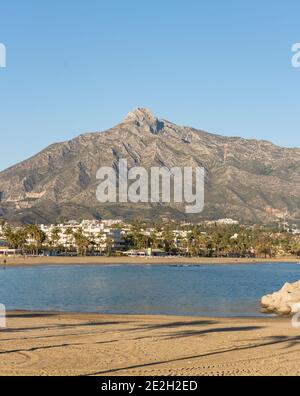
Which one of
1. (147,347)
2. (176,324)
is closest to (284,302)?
(176,324)

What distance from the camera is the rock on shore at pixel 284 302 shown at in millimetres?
43194

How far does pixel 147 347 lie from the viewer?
23812 mm

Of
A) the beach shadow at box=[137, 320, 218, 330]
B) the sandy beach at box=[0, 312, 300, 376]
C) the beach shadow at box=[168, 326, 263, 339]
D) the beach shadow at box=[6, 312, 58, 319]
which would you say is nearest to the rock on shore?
the sandy beach at box=[0, 312, 300, 376]

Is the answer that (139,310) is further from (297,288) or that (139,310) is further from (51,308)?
(297,288)

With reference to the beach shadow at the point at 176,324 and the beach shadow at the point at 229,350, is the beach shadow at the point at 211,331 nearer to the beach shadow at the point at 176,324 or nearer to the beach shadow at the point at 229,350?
the beach shadow at the point at 229,350

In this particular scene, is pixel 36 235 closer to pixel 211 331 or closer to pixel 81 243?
pixel 81 243

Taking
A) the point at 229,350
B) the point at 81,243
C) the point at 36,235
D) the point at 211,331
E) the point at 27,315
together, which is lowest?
the point at 27,315

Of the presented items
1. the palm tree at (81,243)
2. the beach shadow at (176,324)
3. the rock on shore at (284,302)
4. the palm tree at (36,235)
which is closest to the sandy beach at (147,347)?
the beach shadow at (176,324)

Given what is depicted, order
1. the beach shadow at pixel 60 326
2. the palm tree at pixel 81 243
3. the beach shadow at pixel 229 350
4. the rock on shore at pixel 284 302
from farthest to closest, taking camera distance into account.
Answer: the palm tree at pixel 81 243, the rock on shore at pixel 284 302, the beach shadow at pixel 60 326, the beach shadow at pixel 229 350

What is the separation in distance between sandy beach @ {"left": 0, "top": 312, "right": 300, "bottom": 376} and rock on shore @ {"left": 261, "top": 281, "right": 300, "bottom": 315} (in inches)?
315

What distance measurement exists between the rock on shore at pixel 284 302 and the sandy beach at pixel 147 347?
26.2 feet

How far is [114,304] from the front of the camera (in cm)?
5047

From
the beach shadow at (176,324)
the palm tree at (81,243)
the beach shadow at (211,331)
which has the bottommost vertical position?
the beach shadow at (176,324)

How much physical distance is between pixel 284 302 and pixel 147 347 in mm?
23115
